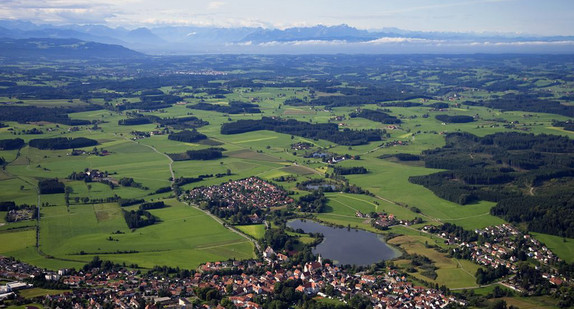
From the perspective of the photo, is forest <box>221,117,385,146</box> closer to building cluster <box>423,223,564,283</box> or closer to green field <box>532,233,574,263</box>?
building cluster <box>423,223,564,283</box>

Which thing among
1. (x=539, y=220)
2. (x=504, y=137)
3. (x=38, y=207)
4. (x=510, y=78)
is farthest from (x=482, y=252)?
(x=510, y=78)

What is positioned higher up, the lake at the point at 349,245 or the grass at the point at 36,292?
the grass at the point at 36,292

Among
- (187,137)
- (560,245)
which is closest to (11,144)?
(187,137)

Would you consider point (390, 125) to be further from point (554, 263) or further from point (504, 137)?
point (554, 263)

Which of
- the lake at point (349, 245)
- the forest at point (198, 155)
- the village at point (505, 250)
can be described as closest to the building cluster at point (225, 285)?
the lake at point (349, 245)

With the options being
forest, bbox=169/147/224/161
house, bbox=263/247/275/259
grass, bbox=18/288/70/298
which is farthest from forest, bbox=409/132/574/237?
grass, bbox=18/288/70/298

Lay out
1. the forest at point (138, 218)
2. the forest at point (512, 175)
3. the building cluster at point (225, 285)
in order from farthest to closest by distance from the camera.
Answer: the forest at point (512, 175) < the forest at point (138, 218) < the building cluster at point (225, 285)

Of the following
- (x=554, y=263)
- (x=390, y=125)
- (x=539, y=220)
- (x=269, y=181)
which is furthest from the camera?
(x=390, y=125)

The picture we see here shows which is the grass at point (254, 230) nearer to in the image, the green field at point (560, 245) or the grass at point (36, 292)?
the grass at point (36, 292)
